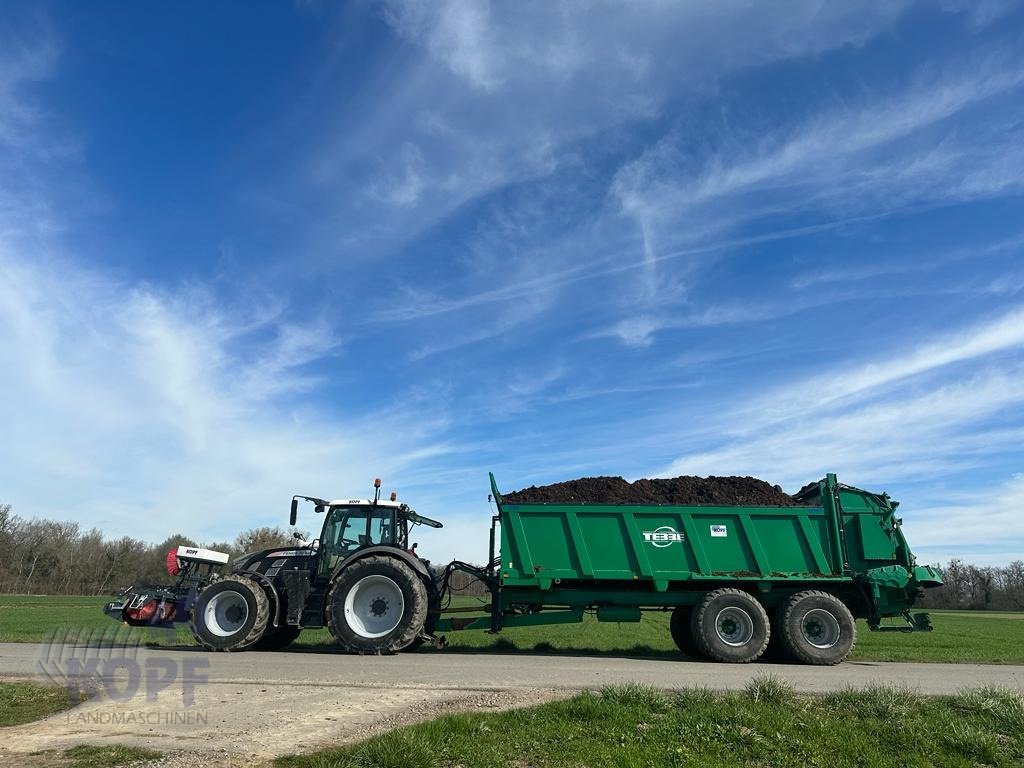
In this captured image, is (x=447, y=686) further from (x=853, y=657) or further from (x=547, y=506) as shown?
(x=853, y=657)

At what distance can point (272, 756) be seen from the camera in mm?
4758

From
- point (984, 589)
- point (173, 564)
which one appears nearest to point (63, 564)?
point (173, 564)

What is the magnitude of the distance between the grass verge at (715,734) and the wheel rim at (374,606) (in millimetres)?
5358

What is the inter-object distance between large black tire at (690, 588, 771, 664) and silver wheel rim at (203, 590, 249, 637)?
7521mm

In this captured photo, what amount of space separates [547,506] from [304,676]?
4.86 meters

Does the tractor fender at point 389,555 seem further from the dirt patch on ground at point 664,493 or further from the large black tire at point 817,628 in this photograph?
the large black tire at point 817,628

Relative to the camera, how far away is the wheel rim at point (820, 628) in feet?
36.3

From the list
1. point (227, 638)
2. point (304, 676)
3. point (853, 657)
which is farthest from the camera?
point (853, 657)

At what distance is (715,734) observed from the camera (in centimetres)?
544

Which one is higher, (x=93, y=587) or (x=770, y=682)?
(x=93, y=587)

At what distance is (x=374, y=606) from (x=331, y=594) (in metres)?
0.75

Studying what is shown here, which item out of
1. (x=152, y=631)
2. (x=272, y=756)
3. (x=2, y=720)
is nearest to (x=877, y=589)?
(x=272, y=756)

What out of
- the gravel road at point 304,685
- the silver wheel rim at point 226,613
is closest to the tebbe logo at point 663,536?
the gravel road at point 304,685

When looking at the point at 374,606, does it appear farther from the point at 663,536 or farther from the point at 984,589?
the point at 984,589
